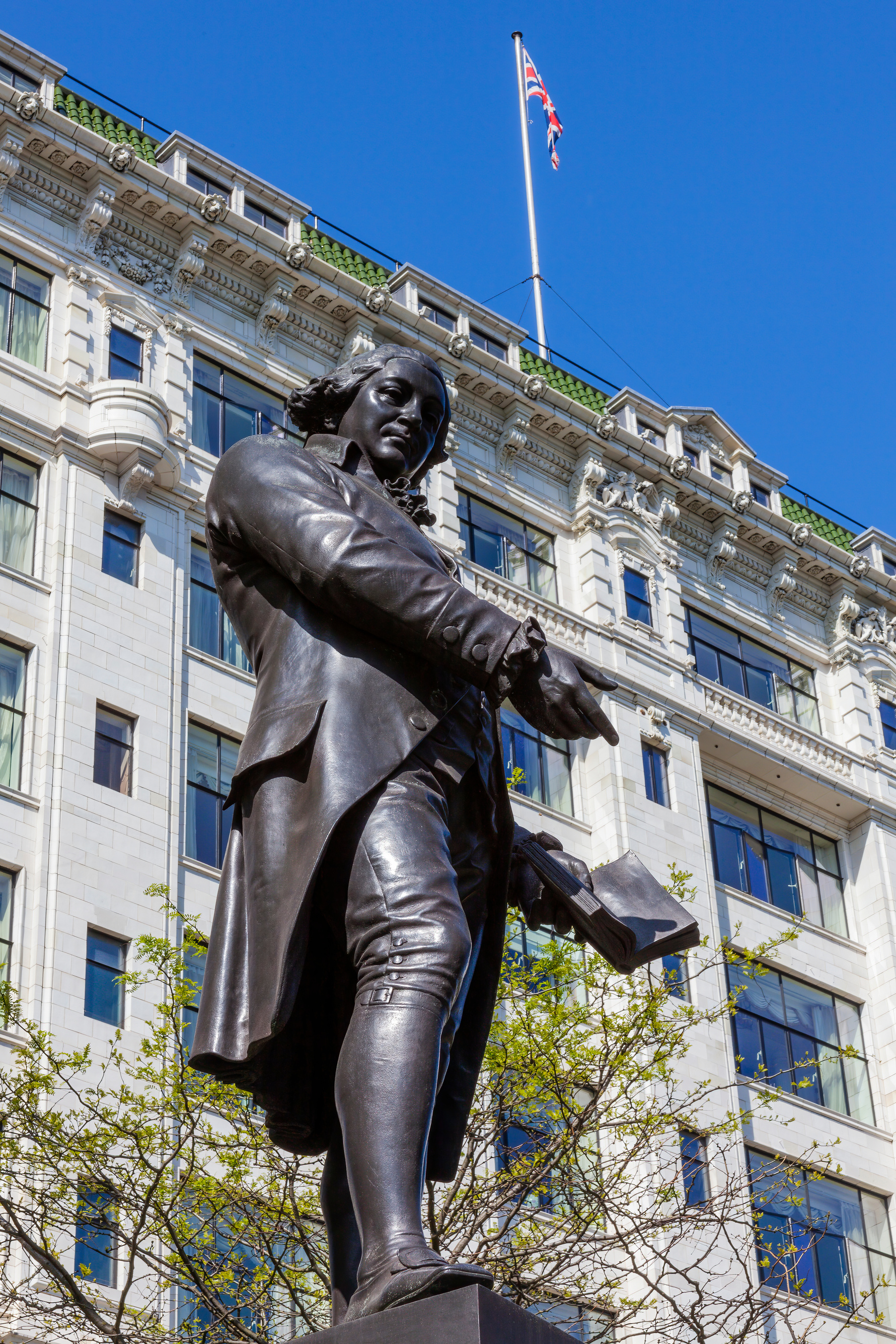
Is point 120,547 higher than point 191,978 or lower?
higher

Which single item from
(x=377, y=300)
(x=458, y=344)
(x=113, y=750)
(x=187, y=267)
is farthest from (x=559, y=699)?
(x=458, y=344)

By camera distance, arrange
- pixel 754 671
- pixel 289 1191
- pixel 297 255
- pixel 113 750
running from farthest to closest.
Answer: pixel 754 671 → pixel 297 255 → pixel 113 750 → pixel 289 1191

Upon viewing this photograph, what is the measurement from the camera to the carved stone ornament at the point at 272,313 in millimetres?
36281

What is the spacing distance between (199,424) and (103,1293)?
51.8 ft

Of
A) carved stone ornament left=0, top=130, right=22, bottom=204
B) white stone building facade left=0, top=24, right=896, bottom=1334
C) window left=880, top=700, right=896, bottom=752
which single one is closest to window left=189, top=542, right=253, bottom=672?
white stone building facade left=0, top=24, right=896, bottom=1334

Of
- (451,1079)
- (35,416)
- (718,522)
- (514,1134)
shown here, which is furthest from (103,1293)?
(718,522)

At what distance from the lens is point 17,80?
34.7 m

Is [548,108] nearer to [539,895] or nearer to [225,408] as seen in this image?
[225,408]

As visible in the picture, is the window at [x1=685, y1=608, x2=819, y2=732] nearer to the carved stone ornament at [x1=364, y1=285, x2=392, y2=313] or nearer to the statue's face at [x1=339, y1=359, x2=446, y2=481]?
the carved stone ornament at [x1=364, y1=285, x2=392, y2=313]

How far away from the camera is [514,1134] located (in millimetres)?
29078

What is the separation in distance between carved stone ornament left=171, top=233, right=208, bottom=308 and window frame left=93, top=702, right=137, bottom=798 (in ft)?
30.8

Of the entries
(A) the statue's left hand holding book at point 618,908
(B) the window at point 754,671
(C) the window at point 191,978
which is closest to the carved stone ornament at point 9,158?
(C) the window at point 191,978

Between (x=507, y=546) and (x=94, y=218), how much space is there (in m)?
10.1

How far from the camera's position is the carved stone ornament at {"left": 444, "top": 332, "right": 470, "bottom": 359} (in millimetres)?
38969
